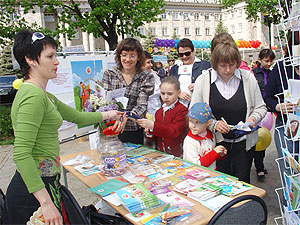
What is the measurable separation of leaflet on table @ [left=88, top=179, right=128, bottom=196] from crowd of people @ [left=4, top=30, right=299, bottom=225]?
280mm

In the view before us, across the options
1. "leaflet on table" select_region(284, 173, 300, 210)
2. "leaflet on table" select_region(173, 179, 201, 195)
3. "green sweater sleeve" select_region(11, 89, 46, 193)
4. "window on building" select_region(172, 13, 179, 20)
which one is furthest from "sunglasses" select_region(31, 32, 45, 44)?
"window on building" select_region(172, 13, 179, 20)

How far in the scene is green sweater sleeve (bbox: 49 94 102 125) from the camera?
80.7 inches

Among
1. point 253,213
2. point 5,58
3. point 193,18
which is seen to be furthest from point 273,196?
point 193,18

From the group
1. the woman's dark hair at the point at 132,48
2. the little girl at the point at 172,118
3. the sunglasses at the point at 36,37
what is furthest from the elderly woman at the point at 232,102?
the sunglasses at the point at 36,37

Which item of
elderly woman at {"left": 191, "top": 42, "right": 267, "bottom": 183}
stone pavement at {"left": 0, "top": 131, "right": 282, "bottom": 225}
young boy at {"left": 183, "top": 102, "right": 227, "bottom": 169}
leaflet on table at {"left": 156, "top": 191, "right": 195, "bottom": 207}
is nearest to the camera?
leaflet on table at {"left": 156, "top": 191, "right": 195, "bottom": 207}

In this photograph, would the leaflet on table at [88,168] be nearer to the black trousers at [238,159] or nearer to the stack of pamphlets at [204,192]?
the stack of pamphlets at [204,192]

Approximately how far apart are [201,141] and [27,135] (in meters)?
1.47

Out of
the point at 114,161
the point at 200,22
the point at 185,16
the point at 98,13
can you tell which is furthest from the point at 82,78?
the point at 200,22

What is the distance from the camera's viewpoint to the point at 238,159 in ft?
8.16

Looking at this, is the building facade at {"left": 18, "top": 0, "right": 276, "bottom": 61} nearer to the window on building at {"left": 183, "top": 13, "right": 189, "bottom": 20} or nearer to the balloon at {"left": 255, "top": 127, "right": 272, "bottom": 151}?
the window on building at {"left": 183, "top": 13, "right": 189, "bottom": 20}

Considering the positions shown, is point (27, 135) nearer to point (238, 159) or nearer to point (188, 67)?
point (238, 159)

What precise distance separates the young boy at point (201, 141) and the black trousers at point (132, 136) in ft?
2.48

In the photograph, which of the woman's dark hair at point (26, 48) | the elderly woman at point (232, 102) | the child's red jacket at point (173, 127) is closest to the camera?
the woman's dark hair at point (26, 48)

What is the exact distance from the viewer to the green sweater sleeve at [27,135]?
1385 mm
